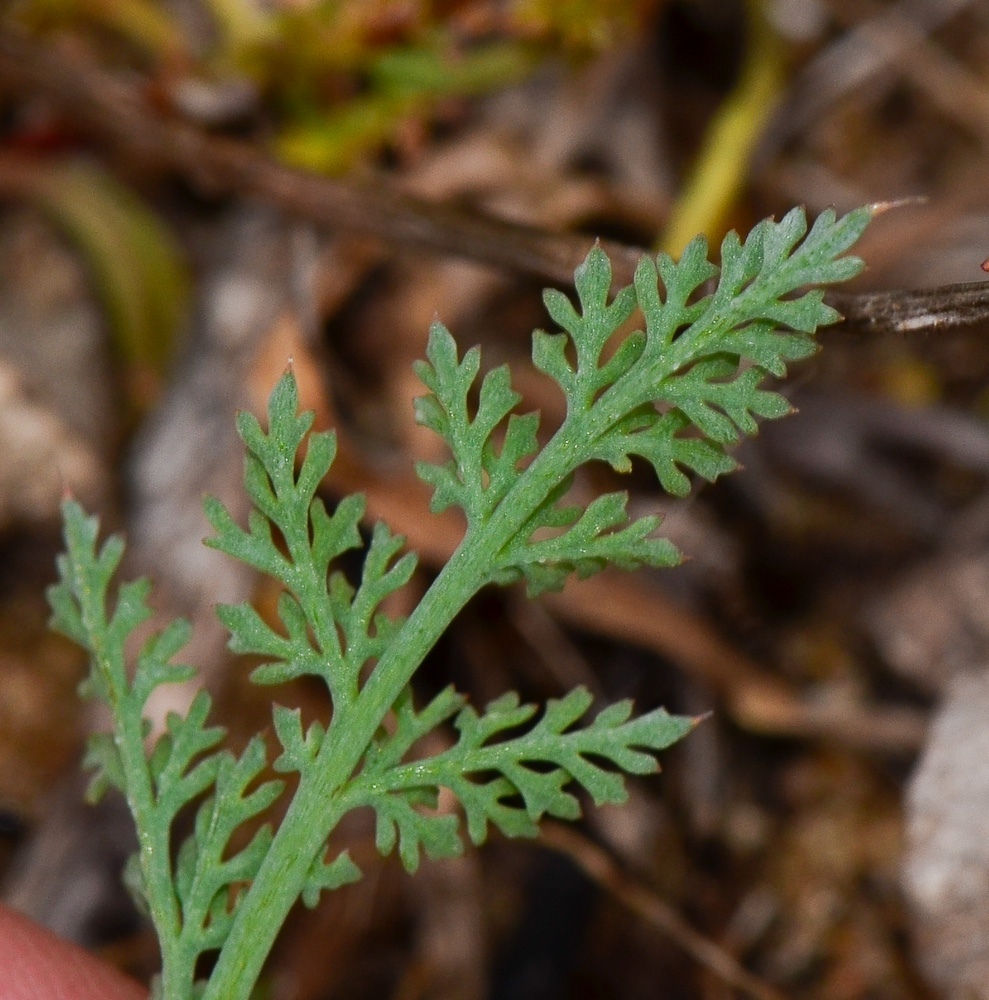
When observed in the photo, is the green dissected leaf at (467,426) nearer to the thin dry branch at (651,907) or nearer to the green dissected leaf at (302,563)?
the green dissected leaf at (302,563)

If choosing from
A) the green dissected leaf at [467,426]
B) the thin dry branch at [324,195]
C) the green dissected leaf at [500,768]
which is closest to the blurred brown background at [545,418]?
the thin dry branch at [324,195]

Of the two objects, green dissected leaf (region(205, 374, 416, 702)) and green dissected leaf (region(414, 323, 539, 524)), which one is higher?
green dissected leaf (region(414, 323, 539, 524))

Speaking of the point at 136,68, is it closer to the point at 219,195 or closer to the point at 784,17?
the point at 219,195

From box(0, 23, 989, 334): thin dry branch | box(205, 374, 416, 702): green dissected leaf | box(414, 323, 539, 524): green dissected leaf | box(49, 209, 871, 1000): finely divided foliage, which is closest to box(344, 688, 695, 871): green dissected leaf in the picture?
box(49, 209, 871, 1000): finely divided foliage

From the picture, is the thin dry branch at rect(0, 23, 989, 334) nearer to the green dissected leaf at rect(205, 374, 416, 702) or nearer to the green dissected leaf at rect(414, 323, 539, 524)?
the green dissected leaf at rect(414, 323, 539, 524)

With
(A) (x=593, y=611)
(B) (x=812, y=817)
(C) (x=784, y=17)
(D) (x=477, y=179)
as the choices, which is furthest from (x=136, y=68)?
(B) (x=812, y=817)
